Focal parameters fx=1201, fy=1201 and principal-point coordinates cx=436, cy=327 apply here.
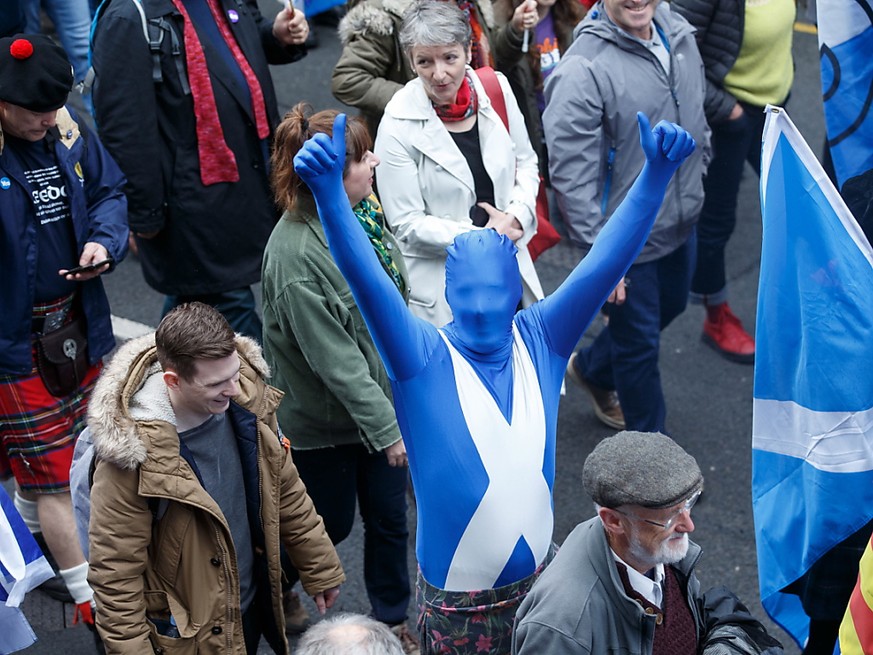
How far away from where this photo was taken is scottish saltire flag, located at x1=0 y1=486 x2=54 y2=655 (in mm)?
3223

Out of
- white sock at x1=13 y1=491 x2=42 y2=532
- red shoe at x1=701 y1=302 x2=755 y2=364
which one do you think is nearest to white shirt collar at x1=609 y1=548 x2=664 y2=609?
white sock at x1=13 y1=491 x2=42 y2=532

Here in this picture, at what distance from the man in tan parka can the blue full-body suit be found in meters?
0.40

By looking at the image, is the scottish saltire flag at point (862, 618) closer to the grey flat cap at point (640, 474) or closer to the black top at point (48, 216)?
the grey flat cap at point (640, 474)

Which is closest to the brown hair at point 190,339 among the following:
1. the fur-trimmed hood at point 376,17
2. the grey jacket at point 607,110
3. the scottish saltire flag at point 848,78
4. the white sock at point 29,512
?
the white sock at point 29,512

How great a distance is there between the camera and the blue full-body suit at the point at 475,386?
2871mm

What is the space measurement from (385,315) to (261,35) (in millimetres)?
2317

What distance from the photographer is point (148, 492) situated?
2859mm

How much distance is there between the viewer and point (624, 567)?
2.55 meters

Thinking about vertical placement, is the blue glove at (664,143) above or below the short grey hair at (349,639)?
above

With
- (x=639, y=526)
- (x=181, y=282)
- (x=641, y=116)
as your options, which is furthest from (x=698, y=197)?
(x=639, y=526)

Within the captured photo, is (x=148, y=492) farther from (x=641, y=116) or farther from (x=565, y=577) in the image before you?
(x=641, y=116)

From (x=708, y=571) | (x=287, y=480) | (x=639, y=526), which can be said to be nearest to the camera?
(x=639, y=526)

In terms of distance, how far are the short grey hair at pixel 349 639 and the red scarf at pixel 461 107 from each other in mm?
2068

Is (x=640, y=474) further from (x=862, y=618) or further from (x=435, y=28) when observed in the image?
(x=435, y=28)
